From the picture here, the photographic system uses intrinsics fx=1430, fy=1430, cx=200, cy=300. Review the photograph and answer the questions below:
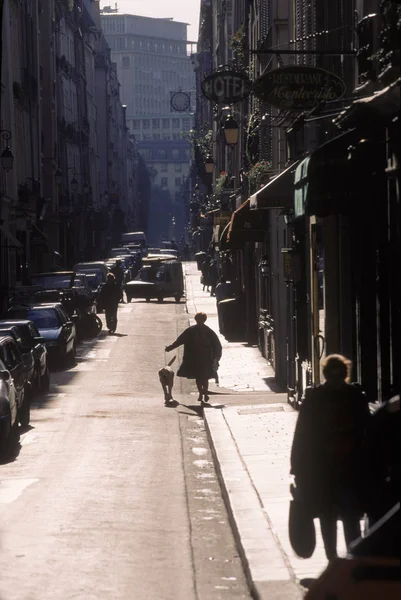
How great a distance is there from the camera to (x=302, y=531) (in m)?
9.64

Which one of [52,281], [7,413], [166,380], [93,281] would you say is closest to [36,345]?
[166,380]

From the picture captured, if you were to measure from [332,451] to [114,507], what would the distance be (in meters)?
4.34

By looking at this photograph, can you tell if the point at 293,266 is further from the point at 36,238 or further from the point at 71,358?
the point at 36,238

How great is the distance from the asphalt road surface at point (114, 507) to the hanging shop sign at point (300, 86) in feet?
14.2

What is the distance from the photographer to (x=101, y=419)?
22344 mm

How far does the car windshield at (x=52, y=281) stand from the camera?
44.1 meters

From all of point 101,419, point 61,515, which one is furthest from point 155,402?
point 61,515

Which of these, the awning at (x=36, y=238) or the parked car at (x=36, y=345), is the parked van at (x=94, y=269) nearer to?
the awning at (x=36, y=238)

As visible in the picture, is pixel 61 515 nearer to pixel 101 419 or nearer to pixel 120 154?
pixel 101 419

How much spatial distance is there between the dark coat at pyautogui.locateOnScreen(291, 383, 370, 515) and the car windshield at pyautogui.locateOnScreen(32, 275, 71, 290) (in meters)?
33.9

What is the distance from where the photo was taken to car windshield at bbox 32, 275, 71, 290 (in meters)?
44.1

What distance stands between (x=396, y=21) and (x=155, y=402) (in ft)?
46.1

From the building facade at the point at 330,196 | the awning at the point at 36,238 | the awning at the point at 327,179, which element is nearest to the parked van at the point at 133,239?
the awning at the point at 36,238

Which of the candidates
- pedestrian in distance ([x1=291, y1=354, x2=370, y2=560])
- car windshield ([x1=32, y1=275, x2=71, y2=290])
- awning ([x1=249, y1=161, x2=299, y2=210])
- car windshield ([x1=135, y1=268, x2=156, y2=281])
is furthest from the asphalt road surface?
car windshield ([x1=135, y1=268, x2=156, y2=281])
